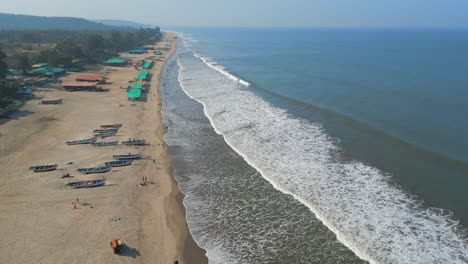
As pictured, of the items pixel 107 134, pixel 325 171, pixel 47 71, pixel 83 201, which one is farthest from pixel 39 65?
pixel 325 171

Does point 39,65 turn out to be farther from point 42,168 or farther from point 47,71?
point 42,168

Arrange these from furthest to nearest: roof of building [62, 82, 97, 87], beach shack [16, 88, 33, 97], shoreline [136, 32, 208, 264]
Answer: roof of building [62, 82, 97, 87], beach shack [16, 88, 33, 97], shoreline [136, 32, 208, 264]

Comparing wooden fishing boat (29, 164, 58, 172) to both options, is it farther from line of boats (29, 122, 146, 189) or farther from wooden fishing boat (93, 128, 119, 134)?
wooden fishing boat (93, 128, 119, 134)

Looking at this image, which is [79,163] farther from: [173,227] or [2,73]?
[2,73]

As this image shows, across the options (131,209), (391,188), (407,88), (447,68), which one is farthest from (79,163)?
(447,68)

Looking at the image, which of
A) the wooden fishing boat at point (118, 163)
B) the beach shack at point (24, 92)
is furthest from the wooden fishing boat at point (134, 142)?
the beach shack at point (24, 92)

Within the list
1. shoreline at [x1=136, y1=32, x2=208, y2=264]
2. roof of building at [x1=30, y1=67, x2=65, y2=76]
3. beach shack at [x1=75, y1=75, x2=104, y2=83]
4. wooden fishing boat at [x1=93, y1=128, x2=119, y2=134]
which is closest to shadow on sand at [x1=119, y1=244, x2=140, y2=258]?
shoreline at [x1=136, y1=32, x2=208, y2=264]
